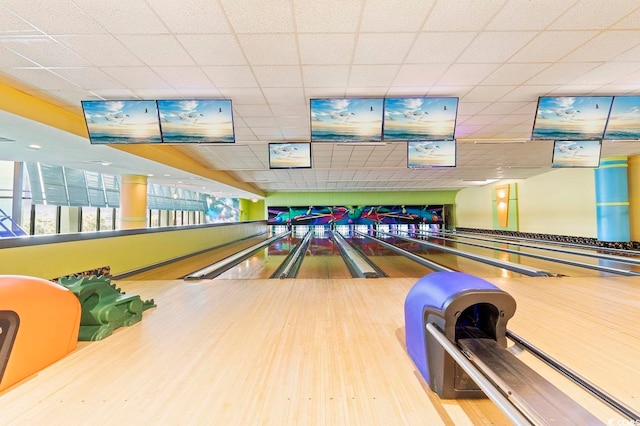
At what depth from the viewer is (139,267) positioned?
18.2 ft

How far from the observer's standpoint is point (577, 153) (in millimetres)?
4816

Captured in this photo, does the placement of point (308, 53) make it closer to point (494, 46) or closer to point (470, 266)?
point (494, 46)

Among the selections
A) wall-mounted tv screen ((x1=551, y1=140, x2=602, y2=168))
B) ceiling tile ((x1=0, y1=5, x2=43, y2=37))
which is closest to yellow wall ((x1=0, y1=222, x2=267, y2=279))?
ceiling tile ((x1=0, y1=5, x2=43, y2=37))

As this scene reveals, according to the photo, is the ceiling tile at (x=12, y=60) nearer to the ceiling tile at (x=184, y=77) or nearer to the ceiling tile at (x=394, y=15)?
the ceiling tile at (x=184, y=77)

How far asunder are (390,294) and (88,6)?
3.90m

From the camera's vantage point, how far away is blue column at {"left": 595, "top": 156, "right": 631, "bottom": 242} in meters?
7.31

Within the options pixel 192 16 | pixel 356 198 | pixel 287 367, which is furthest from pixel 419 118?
pixel 356 198

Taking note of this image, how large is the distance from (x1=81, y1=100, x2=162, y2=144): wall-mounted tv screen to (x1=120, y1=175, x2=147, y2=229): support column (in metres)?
4.28

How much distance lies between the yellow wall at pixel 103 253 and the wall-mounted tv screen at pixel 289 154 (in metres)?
2.89

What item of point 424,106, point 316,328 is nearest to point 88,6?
point 316,328

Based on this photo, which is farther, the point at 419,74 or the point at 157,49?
the point at 419,74

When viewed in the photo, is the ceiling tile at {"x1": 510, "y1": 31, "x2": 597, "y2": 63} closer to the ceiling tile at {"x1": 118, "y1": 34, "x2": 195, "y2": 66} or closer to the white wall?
the ceiling tile at {"x1": 118, "y1": 34, "x2": 195, "y2": 66}

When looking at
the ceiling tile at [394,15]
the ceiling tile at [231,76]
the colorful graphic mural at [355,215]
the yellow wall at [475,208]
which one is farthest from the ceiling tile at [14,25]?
the colorful graphic mural at [355,215]

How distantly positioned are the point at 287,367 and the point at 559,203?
10.8 metres
